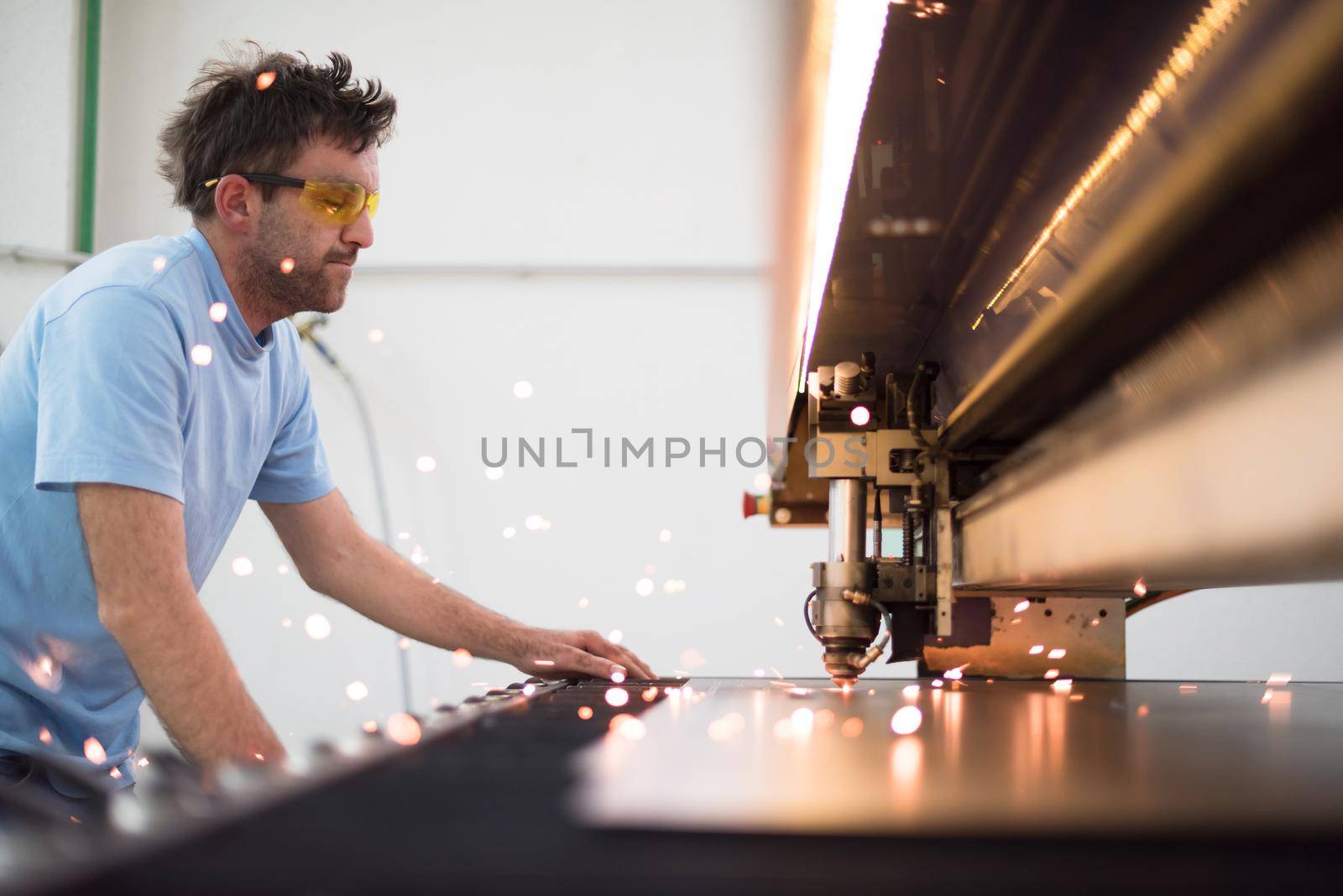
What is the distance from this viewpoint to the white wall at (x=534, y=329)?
3.30 meters

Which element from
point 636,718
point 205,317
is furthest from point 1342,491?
point 205,317

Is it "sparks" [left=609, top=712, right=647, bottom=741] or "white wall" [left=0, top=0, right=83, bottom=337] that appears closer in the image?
"sparks" [left=609, top=712, right=647, bottom=741]

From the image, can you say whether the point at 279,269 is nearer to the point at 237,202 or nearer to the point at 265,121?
the point at 237,202

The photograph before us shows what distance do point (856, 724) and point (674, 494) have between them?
105 inches

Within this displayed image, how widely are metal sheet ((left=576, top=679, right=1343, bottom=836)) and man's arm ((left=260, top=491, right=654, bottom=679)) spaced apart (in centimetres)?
59

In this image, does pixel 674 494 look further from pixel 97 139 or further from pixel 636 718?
pixel 636 718

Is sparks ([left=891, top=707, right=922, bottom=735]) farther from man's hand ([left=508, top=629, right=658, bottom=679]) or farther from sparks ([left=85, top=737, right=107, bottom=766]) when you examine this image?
sparks ([left=85, top=737, right=107, bottom=766])

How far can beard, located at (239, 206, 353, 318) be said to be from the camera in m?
1.26

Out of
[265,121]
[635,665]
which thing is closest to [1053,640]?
[635,665]

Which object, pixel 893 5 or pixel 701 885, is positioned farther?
pixel 893 5

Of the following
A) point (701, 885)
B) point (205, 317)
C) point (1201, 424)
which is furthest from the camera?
point (205, 317)

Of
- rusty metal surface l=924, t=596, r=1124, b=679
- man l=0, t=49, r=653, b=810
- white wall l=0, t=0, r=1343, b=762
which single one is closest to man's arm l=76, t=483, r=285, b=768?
man l=0, t=49, r=653, b=810

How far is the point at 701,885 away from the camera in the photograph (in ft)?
0.88

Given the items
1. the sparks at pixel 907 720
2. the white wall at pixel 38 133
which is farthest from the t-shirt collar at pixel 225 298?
the white wall at pixel 38 133
